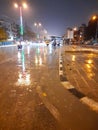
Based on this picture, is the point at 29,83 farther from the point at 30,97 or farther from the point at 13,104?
the point at 13,104

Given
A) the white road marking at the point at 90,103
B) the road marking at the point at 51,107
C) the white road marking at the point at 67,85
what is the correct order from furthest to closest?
the white road marking at the point at 67,85 → the white road marking at the point at 90,103 → the road marking at the point at 51,107

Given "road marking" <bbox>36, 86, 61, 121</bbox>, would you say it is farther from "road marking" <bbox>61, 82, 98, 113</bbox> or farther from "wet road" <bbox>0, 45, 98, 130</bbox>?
"road marking" <bbox>61, 82, 98, 113</bbox>

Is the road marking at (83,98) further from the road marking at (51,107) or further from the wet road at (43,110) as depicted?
the road marking at (51,107)

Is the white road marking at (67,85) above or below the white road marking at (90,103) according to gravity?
above

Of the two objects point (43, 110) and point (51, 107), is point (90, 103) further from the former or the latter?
point (43, 110)

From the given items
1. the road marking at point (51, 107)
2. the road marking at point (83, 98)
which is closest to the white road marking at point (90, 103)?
the road marking at point (83, 98)

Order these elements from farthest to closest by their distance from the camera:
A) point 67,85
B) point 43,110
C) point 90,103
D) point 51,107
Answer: point 67,85, point 90,103, point 51,107, point 43,110

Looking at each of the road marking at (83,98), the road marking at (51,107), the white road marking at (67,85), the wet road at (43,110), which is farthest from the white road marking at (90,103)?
the white road marking at (67,85)

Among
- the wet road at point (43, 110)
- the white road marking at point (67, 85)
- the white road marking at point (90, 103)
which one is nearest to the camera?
the wet road at point (43, 110)

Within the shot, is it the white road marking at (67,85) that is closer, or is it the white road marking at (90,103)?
the white road marking at (90,103)

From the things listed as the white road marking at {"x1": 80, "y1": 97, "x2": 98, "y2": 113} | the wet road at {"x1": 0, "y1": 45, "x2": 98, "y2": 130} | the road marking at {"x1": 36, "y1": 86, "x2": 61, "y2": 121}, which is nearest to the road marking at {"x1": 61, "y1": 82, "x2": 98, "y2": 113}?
the white road marking at {"x1": 80, "y1": 97, "x2": 98, "y2": 113}

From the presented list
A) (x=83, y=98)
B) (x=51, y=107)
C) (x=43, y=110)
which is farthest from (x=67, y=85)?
(x=43, y=110)

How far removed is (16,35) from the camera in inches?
5822

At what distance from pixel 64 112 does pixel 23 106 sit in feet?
4.14
